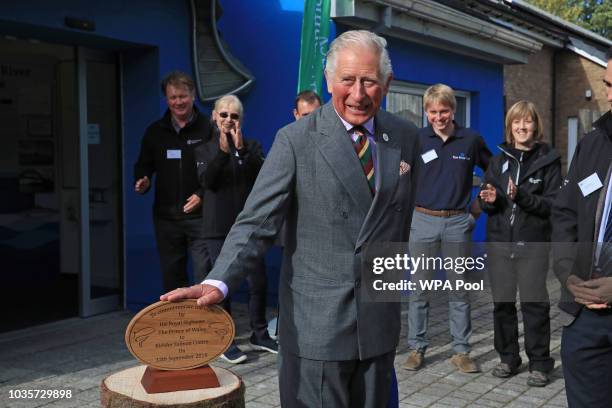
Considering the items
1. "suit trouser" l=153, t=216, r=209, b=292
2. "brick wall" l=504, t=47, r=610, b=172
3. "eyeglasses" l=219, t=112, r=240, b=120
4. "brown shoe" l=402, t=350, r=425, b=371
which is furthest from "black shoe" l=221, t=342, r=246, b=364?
"brick wall" l=504, t=47, r=610, b=172

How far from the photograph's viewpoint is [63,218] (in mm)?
9117

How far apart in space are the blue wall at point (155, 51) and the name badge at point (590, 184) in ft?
15.1

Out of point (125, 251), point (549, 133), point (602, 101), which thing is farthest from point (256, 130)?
point (602, 101)

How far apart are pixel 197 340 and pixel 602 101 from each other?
684 inches

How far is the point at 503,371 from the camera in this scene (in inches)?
216

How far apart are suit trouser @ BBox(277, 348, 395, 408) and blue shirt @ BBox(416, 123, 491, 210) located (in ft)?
10.5


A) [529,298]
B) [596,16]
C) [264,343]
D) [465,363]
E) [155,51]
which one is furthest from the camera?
[596,16]

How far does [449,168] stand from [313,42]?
7.72ft

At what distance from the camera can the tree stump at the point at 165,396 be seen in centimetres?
261

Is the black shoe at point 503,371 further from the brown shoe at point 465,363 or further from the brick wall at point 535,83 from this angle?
the brick wall at point 535,83

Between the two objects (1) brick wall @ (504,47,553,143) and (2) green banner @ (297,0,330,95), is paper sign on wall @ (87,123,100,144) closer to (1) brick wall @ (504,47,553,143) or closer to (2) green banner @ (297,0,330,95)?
(2) green banner @ (297,0,330,95)

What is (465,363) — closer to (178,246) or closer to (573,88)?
(178,246)

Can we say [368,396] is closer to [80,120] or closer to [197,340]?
[197,340]

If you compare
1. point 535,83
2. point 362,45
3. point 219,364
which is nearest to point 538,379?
point 219,364
